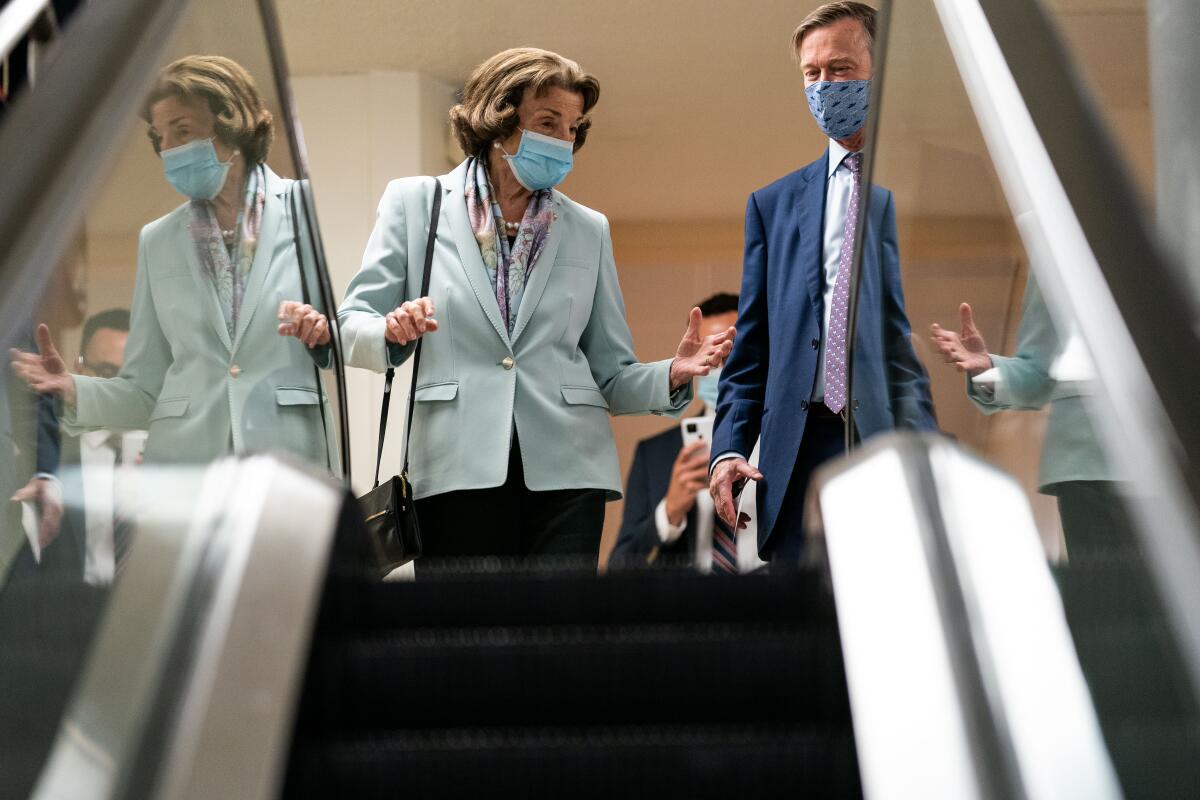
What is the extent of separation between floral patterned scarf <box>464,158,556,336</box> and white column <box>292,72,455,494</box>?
355 centimetres

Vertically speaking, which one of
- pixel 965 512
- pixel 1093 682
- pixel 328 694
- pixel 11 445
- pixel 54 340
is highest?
pixel 54 340

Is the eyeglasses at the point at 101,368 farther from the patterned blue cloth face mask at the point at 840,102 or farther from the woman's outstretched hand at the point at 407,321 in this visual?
the patterned blue cloth face mask at the point at 840,102

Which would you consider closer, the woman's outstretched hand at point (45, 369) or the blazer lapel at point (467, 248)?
the woman's outstretched hand at point (45, 369)

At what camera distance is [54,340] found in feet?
5.03

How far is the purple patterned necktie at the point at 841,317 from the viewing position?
3.22 metres

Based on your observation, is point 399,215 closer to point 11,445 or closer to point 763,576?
point 763,576

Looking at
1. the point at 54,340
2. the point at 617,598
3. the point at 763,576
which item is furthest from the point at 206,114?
the point at 763,576

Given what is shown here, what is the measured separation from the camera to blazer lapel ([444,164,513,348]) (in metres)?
3.46

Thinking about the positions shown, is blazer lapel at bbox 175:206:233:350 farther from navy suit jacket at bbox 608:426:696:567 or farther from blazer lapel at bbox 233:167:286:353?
navy suit jacket at bbox 608:426:696:567

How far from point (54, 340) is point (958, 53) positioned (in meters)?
1.29

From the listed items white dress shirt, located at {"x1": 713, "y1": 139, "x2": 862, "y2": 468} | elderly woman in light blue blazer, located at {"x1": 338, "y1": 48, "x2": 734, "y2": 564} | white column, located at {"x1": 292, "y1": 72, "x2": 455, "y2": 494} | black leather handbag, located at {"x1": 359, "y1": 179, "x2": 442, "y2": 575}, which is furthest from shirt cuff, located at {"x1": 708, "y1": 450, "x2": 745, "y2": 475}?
white column, located at {"x1": 292, "y1": 72, "x2": 455, "y2": 494}

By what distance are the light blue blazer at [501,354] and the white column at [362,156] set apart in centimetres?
359

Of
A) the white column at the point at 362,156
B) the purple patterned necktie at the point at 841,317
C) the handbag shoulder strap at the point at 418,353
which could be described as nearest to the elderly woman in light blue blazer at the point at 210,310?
the handbag shoulder strap at the point at 418,353

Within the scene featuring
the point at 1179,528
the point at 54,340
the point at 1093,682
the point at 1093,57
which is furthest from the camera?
the point at 1093,57
